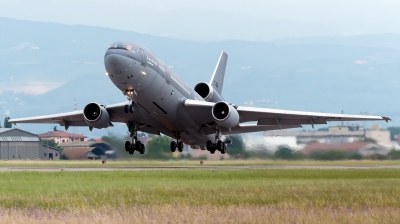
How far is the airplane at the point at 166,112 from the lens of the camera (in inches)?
1314

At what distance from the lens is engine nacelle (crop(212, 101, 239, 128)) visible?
125 feet

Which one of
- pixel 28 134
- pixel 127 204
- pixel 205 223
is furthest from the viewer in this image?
pixel 28 134

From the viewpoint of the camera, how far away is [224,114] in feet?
127

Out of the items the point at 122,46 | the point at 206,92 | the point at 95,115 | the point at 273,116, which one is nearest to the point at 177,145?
the point at 206,92

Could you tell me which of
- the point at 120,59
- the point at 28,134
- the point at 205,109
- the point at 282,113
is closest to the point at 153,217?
the point at 120,59

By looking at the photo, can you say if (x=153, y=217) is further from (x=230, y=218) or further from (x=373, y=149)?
(x=373, y=149)

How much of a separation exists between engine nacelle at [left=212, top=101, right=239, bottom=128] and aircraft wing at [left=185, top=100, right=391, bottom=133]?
56cm

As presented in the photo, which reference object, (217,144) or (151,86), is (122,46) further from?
(217,144)

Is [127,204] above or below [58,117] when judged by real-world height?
below

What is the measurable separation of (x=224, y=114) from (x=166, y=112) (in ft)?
10.7

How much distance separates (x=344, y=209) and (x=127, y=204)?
6198 mm

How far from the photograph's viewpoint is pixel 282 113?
1638 inches

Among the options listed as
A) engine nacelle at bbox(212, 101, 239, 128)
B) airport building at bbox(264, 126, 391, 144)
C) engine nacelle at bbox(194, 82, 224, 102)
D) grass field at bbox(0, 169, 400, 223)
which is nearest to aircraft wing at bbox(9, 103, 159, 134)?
engine nacelle at bbox(194, 82, 224, 102)

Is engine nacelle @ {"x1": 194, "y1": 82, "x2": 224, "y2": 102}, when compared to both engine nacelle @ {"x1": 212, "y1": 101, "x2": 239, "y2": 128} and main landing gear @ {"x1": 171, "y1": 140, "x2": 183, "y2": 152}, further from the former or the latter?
engine nacelle @ {"x1": 212, "y1": 101, "x2": 239, "y2": 128}
